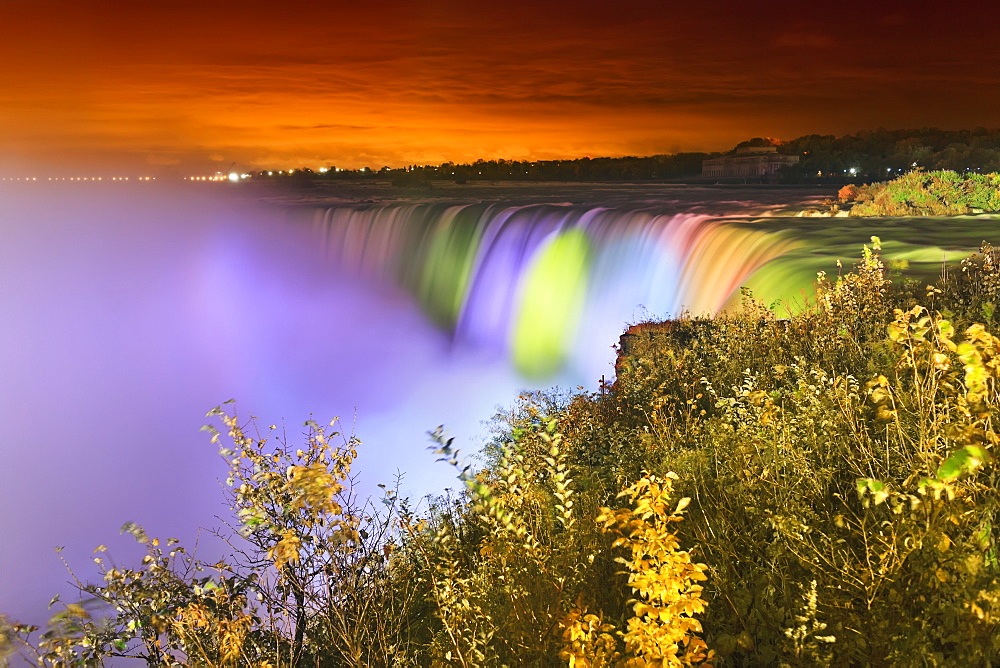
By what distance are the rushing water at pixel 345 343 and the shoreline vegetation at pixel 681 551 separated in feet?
19.9

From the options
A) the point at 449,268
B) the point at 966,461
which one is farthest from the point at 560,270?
the point at 966,461

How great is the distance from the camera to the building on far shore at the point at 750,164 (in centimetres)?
5075

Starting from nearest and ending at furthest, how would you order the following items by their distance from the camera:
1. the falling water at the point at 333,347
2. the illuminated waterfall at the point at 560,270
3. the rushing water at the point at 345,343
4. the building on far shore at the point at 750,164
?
1. the illuminated waterfall at the point at 560,270
2. the rushing water at the point at 345,343
3. the falling water at the point at 333,347
4. the building on far shore at the point at 750,164

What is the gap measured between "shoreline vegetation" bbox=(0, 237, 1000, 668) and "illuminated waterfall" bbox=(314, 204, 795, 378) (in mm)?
9767

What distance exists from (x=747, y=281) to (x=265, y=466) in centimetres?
1121

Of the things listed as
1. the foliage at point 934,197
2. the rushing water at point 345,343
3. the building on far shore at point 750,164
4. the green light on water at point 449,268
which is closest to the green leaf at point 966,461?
the rushing water at point 345,343

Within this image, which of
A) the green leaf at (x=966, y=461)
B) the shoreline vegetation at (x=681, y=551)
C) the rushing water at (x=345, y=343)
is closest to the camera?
the green leaf at (x=966, y=461)

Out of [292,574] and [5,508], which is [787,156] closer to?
[5,508]

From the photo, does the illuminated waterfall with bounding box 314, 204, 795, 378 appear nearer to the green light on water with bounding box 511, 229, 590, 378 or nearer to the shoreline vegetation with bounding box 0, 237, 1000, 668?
the green light on water with bounding box 511, 229, 590, 378

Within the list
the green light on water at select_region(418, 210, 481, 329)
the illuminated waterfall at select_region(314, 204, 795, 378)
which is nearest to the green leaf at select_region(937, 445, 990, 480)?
the illuminated waterfall at select_region(314, 204, 795, 378)

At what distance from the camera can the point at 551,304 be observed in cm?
2320

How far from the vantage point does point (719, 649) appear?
12.6 ft

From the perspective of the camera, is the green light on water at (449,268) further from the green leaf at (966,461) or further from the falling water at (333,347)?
the green leaf at (966,461)

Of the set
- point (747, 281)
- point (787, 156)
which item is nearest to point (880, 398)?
point (747, 281)
